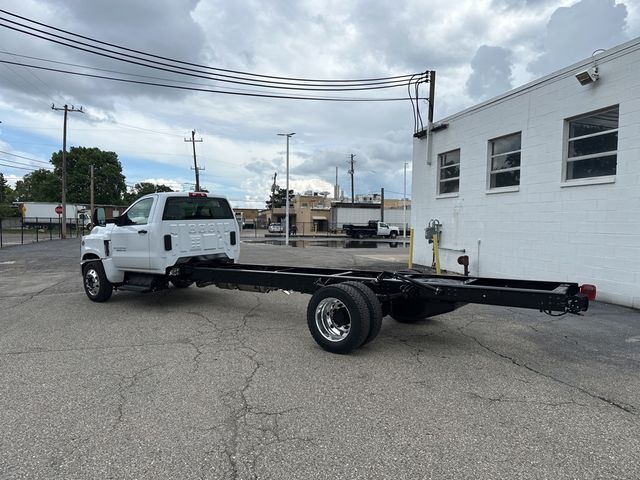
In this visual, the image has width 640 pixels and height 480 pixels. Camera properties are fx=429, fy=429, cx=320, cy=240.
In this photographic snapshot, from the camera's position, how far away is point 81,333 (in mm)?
6098

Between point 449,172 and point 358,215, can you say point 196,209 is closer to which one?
point 449,172

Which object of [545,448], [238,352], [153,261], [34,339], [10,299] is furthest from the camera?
[10,299]

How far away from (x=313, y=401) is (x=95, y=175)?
83.3 meters

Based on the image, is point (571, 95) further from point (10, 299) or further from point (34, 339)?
point (10, 299)

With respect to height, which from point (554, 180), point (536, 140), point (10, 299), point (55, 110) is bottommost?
point (10, 299)

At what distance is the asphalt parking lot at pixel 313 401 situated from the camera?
2.86m

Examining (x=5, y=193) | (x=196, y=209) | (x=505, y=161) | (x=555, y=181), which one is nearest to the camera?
(x=196, y=209)

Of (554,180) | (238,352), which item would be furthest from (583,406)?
(554,180)

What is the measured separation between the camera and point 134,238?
7.67 m

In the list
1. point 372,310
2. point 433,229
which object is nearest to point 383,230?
point 433,229

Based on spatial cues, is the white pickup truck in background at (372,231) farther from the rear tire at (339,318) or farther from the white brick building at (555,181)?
the rear tire at (339,318)

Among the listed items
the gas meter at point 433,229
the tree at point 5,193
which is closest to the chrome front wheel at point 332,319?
the gas meter at point 433,229

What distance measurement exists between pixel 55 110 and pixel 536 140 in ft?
143

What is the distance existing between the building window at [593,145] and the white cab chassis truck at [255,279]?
3.69m
